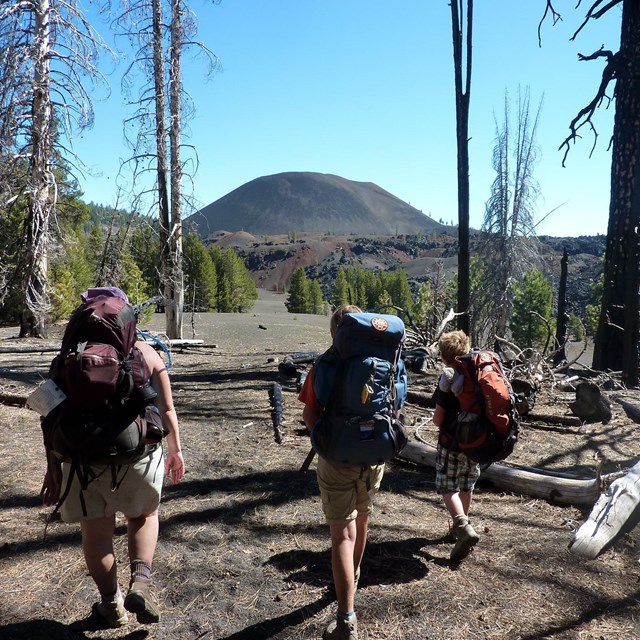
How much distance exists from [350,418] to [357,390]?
6.1 inches

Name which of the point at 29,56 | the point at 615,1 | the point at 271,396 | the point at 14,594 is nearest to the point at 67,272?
the point at 29,56

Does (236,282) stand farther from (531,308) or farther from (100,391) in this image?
(100,391)

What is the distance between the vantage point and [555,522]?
4.30 meters

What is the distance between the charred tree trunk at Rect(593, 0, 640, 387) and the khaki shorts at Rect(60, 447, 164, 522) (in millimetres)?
9033

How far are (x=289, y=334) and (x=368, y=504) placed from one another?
22.0m

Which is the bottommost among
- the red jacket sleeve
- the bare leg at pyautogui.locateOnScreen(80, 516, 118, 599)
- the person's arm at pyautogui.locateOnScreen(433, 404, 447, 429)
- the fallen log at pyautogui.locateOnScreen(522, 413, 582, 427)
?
the fallen log at pyautogui.locateOnScreen(522, 413, 582, 427)

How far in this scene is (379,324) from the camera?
2699mm

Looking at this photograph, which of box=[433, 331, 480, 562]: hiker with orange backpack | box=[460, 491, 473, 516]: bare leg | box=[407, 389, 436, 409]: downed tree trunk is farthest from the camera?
box=[407, 389, 436, 409]: downed tree trunk

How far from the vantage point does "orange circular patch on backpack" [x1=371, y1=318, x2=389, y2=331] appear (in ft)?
8.83

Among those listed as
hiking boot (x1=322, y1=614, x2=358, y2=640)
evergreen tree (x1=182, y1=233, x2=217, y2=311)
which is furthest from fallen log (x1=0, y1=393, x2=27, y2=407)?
evergreen tree (x1=182, y1=233, x2=217, y2=311)

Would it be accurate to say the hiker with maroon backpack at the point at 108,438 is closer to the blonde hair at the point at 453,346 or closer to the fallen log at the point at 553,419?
the blonde hair at the point at 453,346

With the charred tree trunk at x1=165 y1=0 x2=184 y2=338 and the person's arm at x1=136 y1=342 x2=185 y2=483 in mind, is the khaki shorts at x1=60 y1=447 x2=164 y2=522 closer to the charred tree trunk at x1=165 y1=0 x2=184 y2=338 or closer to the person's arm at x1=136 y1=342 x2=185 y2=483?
the person's arm at x1=136 y1=342 x2=185 y2=483

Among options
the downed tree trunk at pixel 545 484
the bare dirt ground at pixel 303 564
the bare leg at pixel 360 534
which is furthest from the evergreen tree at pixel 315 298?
the bare leg at pixel 360 534

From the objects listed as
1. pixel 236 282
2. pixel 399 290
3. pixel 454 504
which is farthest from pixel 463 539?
pixel 399 290
